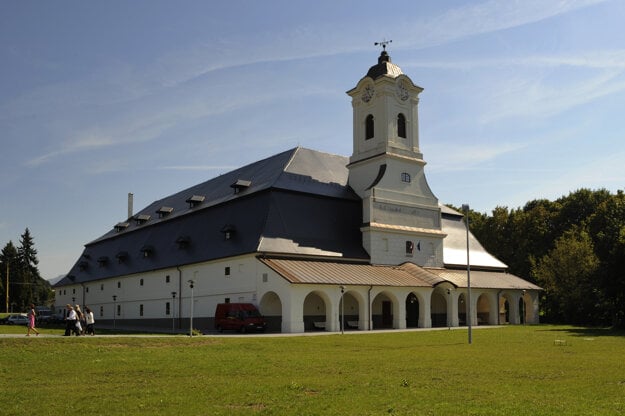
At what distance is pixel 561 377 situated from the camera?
53.3ft

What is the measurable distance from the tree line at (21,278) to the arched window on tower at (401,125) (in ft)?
277

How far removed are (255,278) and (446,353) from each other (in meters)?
23.3

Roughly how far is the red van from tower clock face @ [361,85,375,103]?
2289cm

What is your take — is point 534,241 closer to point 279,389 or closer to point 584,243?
point 584,243

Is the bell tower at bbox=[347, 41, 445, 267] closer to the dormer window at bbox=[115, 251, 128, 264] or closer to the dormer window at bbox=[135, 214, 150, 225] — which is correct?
the dormer window at bbox=[135, 214, 150, 225]

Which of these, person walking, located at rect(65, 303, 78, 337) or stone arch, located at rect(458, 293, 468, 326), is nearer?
person walking, located at rect(65, 303, 78, 337)

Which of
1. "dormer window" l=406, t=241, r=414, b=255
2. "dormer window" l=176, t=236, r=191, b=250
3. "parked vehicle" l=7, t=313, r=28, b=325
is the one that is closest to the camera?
"dormer window" l=406, t=241, r=414, b=255

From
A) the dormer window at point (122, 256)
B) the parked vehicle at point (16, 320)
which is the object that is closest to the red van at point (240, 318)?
the dormer window at point (122, 256)

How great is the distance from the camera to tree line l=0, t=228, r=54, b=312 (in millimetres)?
119963

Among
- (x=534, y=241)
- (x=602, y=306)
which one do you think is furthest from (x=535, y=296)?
(x=534, y=241)

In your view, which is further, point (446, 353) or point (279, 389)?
point (446, 353)

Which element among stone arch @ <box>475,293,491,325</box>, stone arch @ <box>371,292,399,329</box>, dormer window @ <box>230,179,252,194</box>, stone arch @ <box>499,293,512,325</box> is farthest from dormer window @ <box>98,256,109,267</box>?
stone arch @ <box>499,293,512,325</box>

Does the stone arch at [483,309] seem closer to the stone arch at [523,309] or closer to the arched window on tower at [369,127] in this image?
the stone arch at [523,309]

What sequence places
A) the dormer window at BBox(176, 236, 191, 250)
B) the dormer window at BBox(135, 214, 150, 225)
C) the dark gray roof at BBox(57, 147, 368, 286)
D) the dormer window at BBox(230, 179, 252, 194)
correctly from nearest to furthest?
the dark gray roof at BBox(57, 147, 368, 286) → the dormer window at BBox(230, 179, 252, 194) → the dormer window at BBox(176, 236, 191, 250) → the dormer window at BBox(135, 214, 150, 225)
